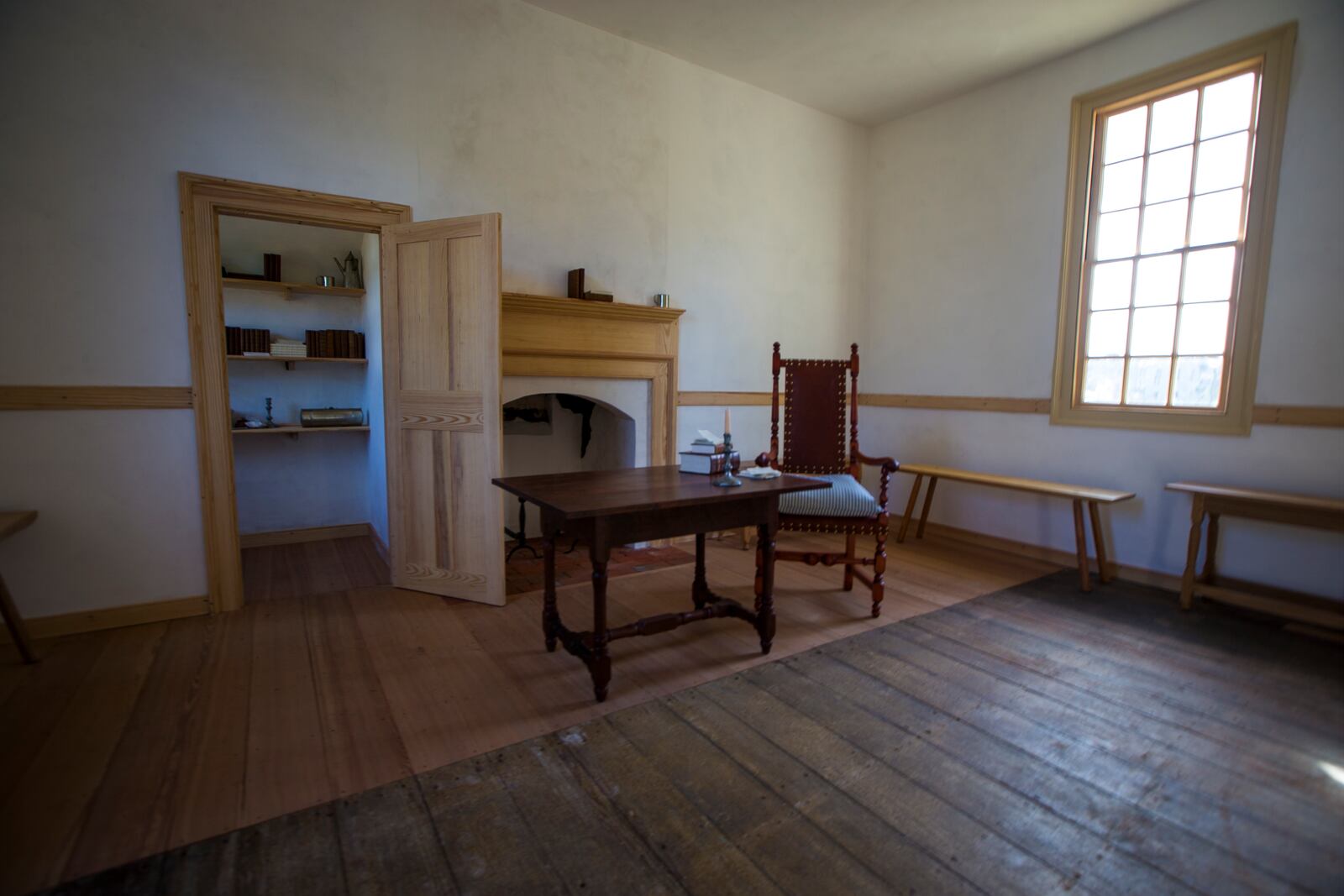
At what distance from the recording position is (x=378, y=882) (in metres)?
1.41

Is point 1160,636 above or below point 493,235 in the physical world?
below

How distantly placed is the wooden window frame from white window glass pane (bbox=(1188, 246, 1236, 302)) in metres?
0.08

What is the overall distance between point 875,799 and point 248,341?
15.7 ft

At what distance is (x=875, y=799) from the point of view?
1.71 metres

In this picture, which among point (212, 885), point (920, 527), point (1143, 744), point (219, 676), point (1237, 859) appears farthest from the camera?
point (920, 527)

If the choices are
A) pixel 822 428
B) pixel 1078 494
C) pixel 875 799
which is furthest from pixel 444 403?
pixel 1078 494

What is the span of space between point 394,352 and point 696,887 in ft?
9.54

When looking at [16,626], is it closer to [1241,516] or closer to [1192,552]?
[1192,552]

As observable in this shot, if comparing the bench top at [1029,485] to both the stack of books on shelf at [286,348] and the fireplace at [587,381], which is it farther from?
the stack of books on shelf at [286,348]

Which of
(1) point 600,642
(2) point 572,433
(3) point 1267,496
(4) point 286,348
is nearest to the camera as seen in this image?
(1) point 600,642

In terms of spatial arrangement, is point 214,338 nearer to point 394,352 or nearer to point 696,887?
point 394,352

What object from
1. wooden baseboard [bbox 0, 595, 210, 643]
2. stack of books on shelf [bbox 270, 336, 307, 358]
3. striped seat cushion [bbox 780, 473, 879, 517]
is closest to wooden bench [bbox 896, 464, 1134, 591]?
striped seat cushion [bbox 780, 473, 879, 517]

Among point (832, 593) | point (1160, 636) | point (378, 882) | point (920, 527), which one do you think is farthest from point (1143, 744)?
point (920, 527)

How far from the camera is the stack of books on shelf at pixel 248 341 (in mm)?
4254
